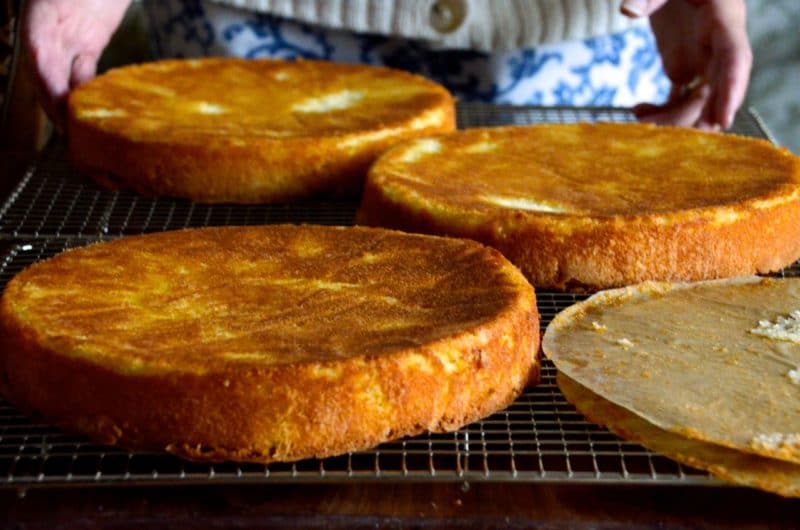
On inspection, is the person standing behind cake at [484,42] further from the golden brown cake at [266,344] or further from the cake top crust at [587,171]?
the golden brown cake at [266,344]

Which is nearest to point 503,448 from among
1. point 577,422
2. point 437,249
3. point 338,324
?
point 577,422

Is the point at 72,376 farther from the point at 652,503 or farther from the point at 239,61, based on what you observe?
the point at 239,61

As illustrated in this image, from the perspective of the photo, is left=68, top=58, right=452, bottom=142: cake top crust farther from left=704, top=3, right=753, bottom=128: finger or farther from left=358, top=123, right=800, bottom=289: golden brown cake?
left=704, top=3, right=753, bottom=128: finger

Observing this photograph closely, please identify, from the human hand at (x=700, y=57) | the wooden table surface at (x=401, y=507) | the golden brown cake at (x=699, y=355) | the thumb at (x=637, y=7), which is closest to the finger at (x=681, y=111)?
the human hand at (x=700, y=57)

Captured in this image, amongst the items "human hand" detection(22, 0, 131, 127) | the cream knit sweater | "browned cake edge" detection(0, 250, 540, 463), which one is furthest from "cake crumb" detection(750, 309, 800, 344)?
"human hand" detection(22, 0, 131, 127)

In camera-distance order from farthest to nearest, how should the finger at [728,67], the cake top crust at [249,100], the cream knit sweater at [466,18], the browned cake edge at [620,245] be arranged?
the cream knit sweater at [466,18] → the finger at [728,67] → the cake top crust at [249,100] → the browned cake edge at [620,245]

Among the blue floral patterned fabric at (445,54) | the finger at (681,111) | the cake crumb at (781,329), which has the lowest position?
the blue floral patterned fabric at (445,54)
